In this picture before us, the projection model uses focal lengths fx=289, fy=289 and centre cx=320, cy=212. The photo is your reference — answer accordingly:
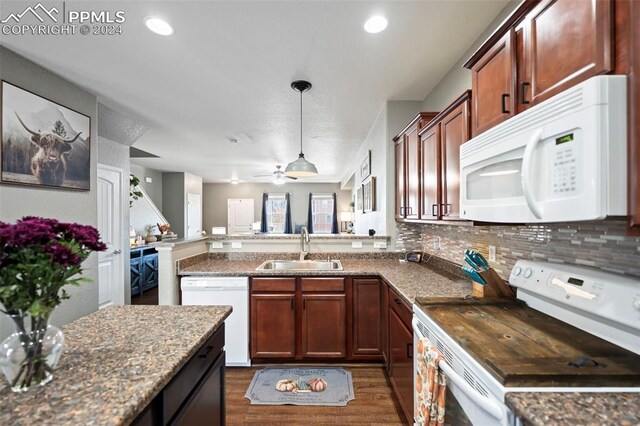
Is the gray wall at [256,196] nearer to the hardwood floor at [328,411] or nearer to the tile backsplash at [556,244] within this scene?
the tile backsplash at [556,244]

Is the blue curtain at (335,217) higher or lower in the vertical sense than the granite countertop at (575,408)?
higher

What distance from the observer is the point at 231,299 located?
2629mm

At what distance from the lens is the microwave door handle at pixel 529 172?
0.96 metres

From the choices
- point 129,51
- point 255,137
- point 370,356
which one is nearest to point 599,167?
point 370,356

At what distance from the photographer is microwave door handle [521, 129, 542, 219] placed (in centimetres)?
96

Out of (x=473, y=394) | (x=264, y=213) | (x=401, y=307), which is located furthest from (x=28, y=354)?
(x=264, y=213)

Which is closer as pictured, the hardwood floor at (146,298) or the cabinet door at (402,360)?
the cabinet door at (402,360)

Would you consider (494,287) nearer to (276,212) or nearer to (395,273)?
(395,273)

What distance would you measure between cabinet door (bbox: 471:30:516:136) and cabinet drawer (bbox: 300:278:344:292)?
5.49ft

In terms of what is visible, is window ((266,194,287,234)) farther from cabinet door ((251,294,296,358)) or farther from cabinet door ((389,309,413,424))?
cabinet door ((389,309,413,424))

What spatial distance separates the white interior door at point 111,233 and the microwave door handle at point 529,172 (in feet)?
14.8

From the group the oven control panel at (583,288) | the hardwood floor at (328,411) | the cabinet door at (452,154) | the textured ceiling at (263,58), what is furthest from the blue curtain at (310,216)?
the oven control panel at (583,288)

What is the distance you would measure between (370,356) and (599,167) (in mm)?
2375

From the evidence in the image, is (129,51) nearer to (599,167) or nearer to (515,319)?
(599,167)
